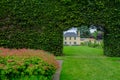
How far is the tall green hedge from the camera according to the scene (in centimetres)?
1938

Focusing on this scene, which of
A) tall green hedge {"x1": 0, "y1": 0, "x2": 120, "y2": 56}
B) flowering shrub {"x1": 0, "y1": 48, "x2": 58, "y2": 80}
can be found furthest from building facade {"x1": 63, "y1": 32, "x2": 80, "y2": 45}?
flowering shrub {"x1": 0, "y1": 48, "x2": 58, "y2": 80}

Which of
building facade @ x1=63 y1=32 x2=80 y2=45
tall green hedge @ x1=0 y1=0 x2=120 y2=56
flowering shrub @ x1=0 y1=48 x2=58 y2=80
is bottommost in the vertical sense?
building facade @ x1=63 y1=32 x2=80 y2=45

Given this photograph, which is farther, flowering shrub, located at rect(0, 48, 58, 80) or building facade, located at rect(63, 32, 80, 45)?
building facade, located at rect(63, 32, 80, 45)

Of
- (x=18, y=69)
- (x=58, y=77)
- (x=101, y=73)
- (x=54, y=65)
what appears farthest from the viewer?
(x=101, y=73)

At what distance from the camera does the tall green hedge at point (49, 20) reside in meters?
19.4

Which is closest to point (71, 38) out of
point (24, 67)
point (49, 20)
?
point (49, 20)

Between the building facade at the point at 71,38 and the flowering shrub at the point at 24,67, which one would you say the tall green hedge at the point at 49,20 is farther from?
the building facade at the point at 71,38

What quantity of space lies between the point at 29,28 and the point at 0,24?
209cm

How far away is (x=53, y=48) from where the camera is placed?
1953 centimetres

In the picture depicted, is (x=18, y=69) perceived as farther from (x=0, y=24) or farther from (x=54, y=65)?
(x=0, y=24)

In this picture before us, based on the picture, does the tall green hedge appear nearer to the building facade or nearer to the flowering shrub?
the flowering shrub

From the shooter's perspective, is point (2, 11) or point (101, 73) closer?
point (101, 73)

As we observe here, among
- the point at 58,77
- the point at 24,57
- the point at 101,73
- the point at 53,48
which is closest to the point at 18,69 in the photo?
the point at 24,57

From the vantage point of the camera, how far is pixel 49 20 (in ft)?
63.7
